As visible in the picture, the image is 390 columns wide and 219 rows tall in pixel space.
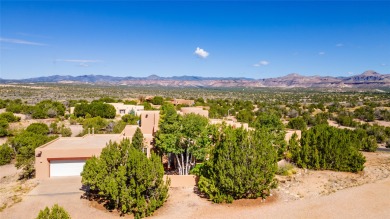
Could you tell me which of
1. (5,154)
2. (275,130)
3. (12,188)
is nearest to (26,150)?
(5,154)

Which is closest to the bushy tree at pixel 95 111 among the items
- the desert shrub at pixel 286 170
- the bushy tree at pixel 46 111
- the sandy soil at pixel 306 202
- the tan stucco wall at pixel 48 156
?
the bushy tree at pixel 46 111

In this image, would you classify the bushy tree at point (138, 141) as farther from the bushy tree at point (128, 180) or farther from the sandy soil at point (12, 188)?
the sandy soil at point (12, 188)

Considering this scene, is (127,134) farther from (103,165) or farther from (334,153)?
(334,153)

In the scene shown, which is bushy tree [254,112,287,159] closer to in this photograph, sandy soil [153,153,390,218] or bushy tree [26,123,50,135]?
sandy soil [153,153,390,218]

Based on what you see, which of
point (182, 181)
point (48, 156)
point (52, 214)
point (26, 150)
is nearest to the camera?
point (52, 214)

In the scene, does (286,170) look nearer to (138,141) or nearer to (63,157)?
(138,141)

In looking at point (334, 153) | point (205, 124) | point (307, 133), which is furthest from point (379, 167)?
point (205, 124)
